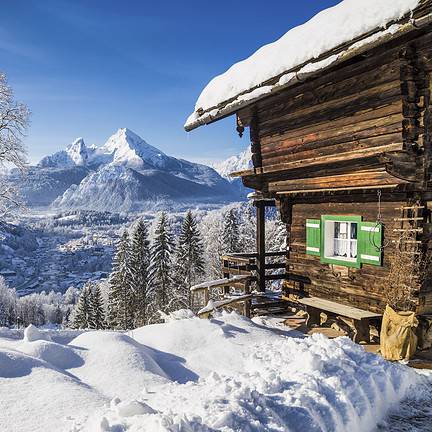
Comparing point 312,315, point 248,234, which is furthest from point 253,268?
point 248,234

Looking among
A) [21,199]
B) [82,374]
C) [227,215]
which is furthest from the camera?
[227,215]

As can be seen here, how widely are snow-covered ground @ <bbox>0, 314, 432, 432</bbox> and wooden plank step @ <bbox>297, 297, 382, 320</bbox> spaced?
2264 millimetres

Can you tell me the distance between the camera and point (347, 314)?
895 cm

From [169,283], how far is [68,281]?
132185 millimetres

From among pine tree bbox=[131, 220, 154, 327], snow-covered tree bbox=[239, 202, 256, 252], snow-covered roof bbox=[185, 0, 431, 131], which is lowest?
pine tree bbox=[131, 220, 154, 327]

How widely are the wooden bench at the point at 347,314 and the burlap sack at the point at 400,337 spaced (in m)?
0.86

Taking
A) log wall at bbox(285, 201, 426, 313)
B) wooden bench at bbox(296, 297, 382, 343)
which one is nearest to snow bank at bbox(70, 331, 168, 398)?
wooden bench at bbox(296, 297, 382, 343)

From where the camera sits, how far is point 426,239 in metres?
8.40

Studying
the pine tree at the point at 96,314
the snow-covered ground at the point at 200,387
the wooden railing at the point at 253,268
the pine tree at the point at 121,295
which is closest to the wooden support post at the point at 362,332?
the snow-covered ground at the point at 200,387

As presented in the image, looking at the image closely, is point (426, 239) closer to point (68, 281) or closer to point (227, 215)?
point (227, 215)

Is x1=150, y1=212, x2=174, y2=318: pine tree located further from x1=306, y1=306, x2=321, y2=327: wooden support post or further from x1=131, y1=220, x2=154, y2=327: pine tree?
x1=306, y1=306, x2=321, y2=327: wooden support post

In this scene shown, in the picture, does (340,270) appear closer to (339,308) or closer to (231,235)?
(339,308)

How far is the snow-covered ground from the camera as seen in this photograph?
145 inches

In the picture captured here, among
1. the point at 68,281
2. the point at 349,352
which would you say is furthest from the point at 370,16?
the point at 68,281
